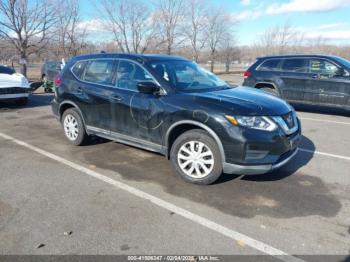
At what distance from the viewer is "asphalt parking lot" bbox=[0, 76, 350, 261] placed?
2.92 m

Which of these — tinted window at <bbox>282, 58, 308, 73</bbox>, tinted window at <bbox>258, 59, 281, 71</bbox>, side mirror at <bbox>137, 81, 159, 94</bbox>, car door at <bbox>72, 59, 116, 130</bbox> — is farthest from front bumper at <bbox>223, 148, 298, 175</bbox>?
tinted window at <bbox>258, 59, 281, 71</bbox>

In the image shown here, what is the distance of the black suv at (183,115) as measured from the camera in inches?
152

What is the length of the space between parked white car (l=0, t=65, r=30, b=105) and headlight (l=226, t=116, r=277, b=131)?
29.7ft

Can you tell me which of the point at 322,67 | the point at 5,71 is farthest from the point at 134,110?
the point at 5,71

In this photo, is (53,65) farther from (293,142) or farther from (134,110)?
(293,142)

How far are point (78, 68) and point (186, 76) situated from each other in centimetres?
219

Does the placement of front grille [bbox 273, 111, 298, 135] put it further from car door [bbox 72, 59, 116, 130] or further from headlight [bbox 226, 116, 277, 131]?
car door [bbox 72, 59, 116, 130]

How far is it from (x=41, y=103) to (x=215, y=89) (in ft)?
30.0

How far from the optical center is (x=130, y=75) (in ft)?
16.0

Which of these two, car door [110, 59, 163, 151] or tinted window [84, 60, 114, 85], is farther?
tinted window [84, 60, 114, 85]

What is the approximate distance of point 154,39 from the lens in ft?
97.6

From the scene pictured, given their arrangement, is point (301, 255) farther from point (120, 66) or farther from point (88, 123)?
point (88, 123)

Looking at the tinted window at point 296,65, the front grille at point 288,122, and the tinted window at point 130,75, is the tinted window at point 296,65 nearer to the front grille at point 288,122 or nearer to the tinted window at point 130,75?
the front grille at point 288,122

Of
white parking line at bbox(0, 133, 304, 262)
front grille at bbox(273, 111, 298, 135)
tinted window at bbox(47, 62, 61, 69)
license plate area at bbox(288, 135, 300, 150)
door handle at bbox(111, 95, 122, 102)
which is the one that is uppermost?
tinted window at bbox(47, 62, 61, 69)
